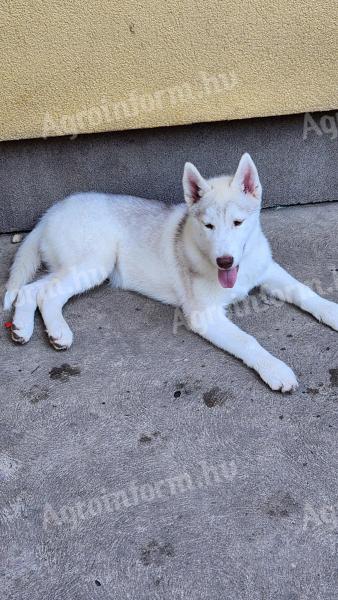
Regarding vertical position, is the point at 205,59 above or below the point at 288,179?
above

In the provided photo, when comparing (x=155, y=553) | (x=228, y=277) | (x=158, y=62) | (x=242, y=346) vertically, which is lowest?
(x=155, y=553)

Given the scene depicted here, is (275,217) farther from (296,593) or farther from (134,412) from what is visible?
(296,593)

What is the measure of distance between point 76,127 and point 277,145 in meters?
1.39

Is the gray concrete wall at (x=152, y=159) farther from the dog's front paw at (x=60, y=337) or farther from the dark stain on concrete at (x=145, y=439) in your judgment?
the dark stain on concrete at (x=145, y=439)

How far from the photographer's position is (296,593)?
2.10 m

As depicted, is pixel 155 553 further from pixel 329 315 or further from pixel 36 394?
pixel 329 315

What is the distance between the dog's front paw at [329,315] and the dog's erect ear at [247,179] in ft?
2.30

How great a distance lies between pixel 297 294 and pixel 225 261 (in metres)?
0.66

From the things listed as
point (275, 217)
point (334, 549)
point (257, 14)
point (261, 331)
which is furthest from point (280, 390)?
point (257, 14)

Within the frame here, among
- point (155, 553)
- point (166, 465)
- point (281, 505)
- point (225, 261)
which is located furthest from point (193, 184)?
point (155, 553)

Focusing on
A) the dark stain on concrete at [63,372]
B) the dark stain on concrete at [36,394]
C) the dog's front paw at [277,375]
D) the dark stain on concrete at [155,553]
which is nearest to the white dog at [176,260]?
the dog's front paw at [277,375]

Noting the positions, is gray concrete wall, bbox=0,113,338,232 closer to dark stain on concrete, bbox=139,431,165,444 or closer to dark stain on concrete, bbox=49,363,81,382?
Result: dark stain on concrete, bbox=49,363,81,382

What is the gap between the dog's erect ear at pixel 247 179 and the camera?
3098 mm

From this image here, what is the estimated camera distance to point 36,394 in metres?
3.04
